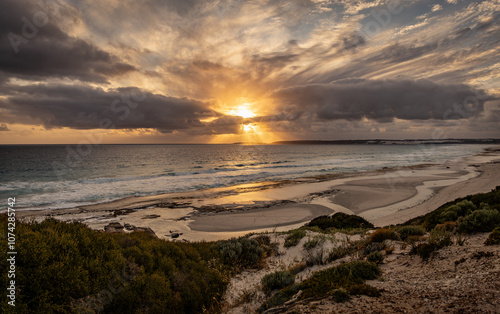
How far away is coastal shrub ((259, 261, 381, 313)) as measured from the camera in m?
4.42

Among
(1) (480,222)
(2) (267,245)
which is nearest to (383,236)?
(1) (480,222)

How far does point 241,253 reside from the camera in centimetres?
878

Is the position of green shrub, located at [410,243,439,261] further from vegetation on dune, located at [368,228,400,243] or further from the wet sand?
the wet sand

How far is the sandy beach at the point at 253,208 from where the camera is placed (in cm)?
1680

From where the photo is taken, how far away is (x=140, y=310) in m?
A: 4.76

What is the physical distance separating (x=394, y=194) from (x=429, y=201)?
13.0 ft

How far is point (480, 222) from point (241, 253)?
8.07 m

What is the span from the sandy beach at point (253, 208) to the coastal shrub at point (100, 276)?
8.50 meters

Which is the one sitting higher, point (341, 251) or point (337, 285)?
point (337, 285)

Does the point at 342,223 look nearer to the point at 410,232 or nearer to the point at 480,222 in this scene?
the point at 410,232

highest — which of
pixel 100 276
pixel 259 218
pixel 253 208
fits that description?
pixel 100 276

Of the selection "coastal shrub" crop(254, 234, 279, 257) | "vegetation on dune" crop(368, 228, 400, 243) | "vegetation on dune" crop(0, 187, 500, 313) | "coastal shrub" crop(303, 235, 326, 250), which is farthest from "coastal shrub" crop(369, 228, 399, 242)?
"coastal shrub" crop(254, 234, 279, 257)

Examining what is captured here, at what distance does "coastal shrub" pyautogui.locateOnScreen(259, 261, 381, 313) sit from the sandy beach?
9.78 m

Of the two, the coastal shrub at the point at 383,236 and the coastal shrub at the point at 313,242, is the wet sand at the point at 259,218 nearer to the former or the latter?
the coastal shrub at the point at 313,242
